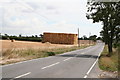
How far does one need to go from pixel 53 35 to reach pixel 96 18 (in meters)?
75.2

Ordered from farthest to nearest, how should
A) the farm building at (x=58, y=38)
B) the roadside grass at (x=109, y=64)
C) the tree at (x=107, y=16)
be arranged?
1. the farm building at (x=58, y=38)
2. the tree at (x=107, y=16)
3. the roadside grass at (x=109, y=64)

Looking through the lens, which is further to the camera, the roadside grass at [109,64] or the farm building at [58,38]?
the farm building at [58,38]

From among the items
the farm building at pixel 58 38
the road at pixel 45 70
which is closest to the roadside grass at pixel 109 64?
the road at pixel 45 70

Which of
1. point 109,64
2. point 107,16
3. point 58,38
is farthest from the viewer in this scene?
point 58,38

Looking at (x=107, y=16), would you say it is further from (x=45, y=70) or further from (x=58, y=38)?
(x=58, y=38)

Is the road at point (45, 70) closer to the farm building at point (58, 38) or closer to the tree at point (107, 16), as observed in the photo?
the tree at point (107, 16)

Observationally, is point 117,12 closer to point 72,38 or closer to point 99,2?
point 99,2

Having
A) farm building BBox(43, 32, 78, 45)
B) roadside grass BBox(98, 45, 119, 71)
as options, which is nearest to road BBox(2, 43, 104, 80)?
roadside grass BBox(98, 45, 119, 71)

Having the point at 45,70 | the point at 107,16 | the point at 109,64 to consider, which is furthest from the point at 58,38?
the point at 45,70

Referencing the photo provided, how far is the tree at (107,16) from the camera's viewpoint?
39781mm

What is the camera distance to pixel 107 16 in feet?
132

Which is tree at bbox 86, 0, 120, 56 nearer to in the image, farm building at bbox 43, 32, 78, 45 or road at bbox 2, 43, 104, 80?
road at bbox 2, 43, 104, 80

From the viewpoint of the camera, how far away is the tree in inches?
1566

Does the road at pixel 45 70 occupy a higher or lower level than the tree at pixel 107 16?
lower
